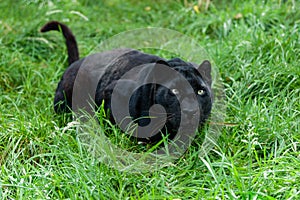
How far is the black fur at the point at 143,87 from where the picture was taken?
115 inches

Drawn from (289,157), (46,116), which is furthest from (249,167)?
(46,116)

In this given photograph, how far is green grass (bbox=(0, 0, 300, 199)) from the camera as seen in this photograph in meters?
2.46

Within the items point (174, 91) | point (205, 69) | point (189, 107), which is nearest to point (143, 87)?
point (174, 91)

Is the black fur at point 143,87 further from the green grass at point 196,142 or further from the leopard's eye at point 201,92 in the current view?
the green grass at point 196,142

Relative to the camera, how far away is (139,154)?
2.84 metres

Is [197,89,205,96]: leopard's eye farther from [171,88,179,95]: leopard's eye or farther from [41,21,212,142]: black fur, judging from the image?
[171,88,179,95]: leopard's eye

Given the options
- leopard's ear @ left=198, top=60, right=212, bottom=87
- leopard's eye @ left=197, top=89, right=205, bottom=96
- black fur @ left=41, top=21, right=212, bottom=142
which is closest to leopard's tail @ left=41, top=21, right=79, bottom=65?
black fur @ left=41, top=21, right=212, bottom=142

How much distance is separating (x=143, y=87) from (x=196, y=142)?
0.50 metres

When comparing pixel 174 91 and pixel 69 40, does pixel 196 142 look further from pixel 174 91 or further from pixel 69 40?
pixel 69 40

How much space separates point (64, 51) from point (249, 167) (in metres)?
2.84

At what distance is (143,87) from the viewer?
3023 mm

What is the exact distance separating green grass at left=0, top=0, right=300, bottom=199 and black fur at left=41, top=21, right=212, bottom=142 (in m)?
0.20

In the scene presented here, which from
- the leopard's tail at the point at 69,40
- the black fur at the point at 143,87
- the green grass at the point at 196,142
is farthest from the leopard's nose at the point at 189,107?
the leopard's tail at the point at 69,40

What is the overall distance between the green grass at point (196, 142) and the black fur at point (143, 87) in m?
0.20
